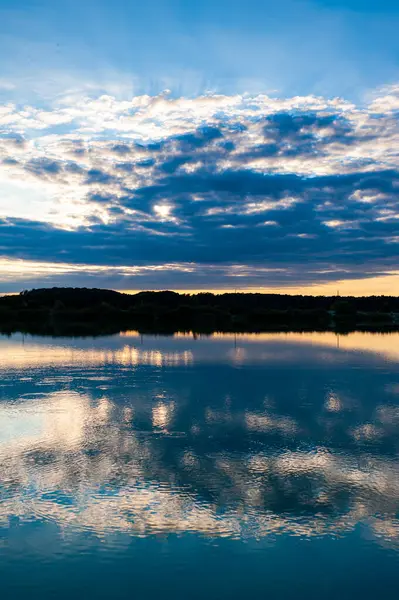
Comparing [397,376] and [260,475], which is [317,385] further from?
[260,475]

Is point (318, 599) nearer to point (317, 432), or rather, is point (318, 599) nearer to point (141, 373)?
point (317, 432)

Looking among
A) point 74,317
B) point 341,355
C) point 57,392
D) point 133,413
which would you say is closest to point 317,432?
point 133,413

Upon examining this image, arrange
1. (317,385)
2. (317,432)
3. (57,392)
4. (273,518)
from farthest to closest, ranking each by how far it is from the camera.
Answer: (317,385) < (57,392) < (317,432) < (273,518)

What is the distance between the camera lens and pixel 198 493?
7.19 meters

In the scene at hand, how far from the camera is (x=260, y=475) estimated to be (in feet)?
25.9

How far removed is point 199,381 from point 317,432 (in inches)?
260

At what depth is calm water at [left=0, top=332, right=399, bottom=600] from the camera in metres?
5.32

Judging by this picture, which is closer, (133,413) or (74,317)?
(133,413)

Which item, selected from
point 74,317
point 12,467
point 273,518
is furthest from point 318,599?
point 74,317

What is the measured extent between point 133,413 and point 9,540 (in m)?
6.16

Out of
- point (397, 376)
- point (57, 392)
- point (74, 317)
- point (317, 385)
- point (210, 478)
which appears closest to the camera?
point (210, 478)

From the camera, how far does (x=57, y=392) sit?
14.4 m

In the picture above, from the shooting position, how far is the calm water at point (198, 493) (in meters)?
5.32

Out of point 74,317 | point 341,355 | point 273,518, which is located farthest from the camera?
point 74,317
